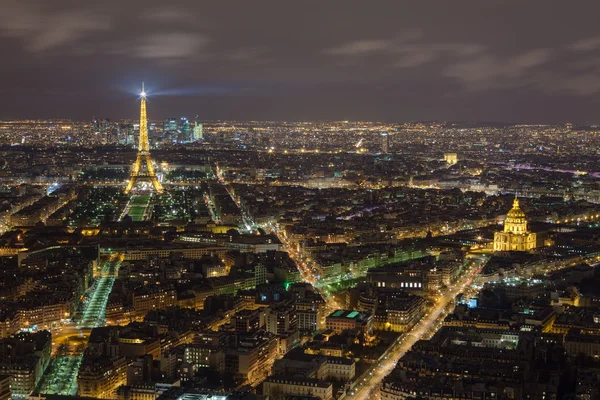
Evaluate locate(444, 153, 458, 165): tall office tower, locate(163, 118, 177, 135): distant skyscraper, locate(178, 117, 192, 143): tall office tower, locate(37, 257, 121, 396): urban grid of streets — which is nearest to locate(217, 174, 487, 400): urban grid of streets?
locate(37, 257, 121, 396): urban grid of streets

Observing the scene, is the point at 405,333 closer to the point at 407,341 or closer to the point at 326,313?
the point at 407,341

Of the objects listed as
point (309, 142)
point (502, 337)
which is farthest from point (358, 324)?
point (309, 142)

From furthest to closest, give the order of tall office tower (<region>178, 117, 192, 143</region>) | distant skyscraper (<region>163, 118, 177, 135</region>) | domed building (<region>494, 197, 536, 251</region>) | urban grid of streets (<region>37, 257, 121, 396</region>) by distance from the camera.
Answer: distant skyscraper (<region>163, 118, 177, 135</region>) → tall office tower (<region>178, 117, 192, 143</region>) → domed building (<region>494, 197, 536, 251</region>) → urban grid of streets (<region>37, 257, 121, 396</region>)

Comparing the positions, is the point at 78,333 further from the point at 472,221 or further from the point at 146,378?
the point at 472,221

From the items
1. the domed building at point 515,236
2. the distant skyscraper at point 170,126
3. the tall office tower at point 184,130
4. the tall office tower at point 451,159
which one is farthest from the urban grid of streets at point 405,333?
the distant skyscraper at point 170,126

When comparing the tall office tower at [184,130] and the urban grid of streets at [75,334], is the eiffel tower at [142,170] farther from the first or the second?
the tall office tower at [184,130]

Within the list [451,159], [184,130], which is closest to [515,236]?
[451,159]

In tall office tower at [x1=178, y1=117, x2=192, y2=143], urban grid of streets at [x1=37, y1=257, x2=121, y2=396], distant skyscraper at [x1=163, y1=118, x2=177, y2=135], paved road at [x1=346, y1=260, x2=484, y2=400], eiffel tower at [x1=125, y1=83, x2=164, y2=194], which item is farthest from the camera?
distant skyscraper at [x1=163, y1=118, x2=177, y2=135]

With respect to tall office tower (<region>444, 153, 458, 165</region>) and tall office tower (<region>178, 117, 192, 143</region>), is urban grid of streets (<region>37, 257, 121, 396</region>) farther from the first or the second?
tall office tower (<region>178, 117, 192, 143</region>)
